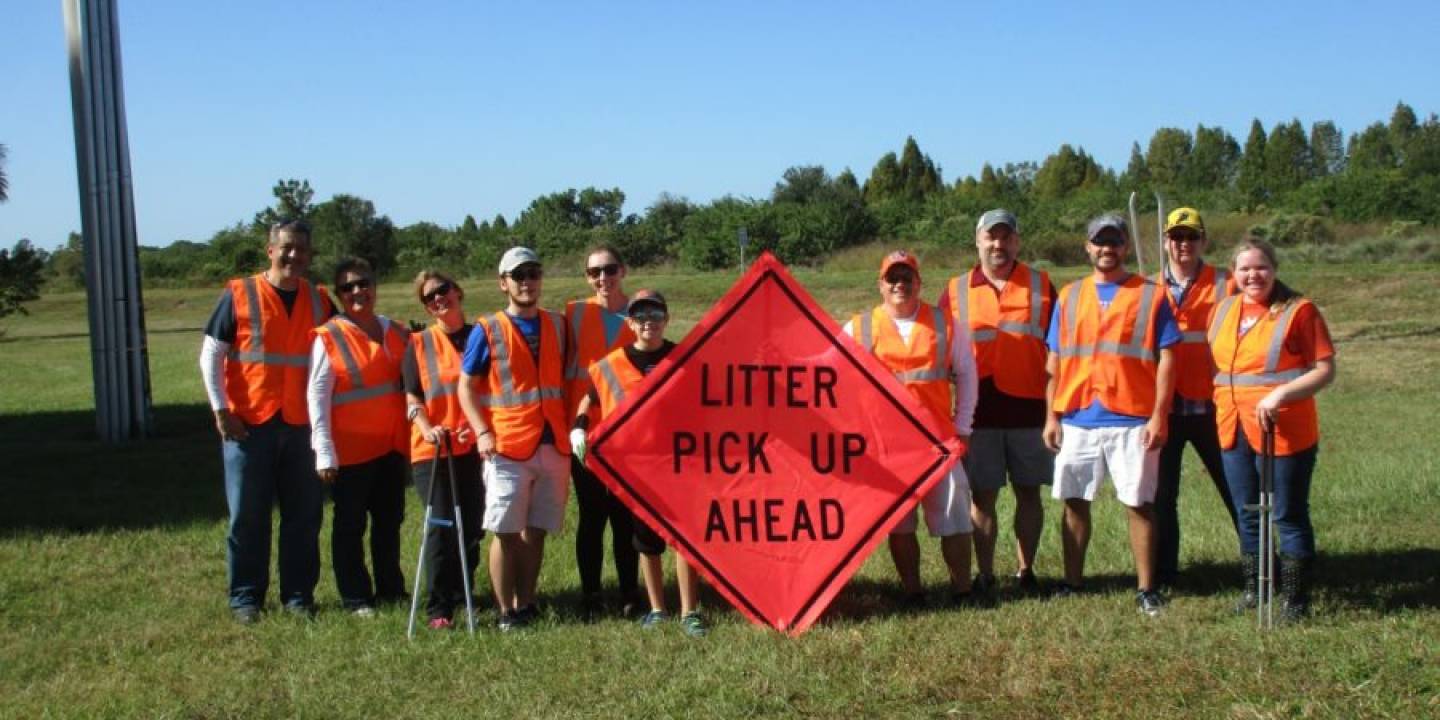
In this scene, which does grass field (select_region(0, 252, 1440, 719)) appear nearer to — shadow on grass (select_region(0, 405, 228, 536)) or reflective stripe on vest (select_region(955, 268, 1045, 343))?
shadow on grass (select_region(0, 405, 228, 536))

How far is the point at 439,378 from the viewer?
692 centimetres

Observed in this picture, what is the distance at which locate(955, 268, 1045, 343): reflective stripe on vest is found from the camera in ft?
23.1

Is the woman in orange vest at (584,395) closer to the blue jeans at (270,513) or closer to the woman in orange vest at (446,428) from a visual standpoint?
the woman in orange vest at (446,428)

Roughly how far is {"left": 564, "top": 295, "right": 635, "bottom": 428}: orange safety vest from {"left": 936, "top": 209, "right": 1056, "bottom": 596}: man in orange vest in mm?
1780

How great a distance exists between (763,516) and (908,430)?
0.85 meters

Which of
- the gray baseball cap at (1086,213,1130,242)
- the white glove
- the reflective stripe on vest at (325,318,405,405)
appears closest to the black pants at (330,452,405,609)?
the reflective stripe on vest at (325,318,405,405)

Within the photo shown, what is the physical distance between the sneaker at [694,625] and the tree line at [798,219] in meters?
29.7

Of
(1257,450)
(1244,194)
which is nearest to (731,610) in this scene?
(1257,450)

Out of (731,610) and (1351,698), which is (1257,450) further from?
(731,610)

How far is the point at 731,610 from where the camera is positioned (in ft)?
22.9

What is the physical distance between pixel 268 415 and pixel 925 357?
11.6ft

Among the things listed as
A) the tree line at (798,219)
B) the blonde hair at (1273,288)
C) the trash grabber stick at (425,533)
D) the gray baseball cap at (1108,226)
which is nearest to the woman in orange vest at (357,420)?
the trash grabber stick at (425,533)

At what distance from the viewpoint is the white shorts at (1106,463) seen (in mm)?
6496

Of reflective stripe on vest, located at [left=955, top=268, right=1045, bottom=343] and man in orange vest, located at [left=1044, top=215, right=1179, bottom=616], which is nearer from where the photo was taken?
man in orange vest, located at [left=1044, top=215, right=1179, bottom=616]
